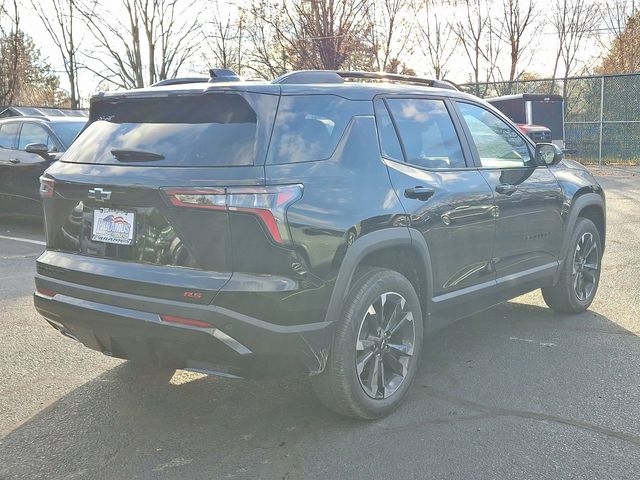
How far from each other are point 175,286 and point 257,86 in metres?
1.07

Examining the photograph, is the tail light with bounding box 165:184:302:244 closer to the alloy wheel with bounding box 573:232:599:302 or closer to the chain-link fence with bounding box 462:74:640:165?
the alloy wheel with bounding box 573:232:599:302

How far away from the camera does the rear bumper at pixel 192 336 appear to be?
9.59 ft

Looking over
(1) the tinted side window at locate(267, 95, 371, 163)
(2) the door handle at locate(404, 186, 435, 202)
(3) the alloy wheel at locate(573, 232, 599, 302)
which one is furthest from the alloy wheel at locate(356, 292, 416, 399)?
(3) the alloy wheel at locate(573, 232, 599, 302)

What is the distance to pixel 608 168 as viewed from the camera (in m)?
18.4

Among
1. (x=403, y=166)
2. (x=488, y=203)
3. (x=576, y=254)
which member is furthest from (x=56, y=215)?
(x=576, y=254)

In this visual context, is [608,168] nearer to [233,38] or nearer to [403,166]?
[233,38]

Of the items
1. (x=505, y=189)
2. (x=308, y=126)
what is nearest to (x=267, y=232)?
(x=308, y=126)

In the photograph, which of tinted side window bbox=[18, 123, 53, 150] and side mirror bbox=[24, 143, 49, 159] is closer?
side mirror bbox=[24, 143, 49, 159]

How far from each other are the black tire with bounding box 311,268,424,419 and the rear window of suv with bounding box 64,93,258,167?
37.1 inches

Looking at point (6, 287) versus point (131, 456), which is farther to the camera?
point (6, 287)

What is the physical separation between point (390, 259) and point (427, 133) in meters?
0.93

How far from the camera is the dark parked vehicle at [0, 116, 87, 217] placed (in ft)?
30.2

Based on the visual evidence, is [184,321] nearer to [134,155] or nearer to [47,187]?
[134,155]

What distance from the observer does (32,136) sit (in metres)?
9.45
